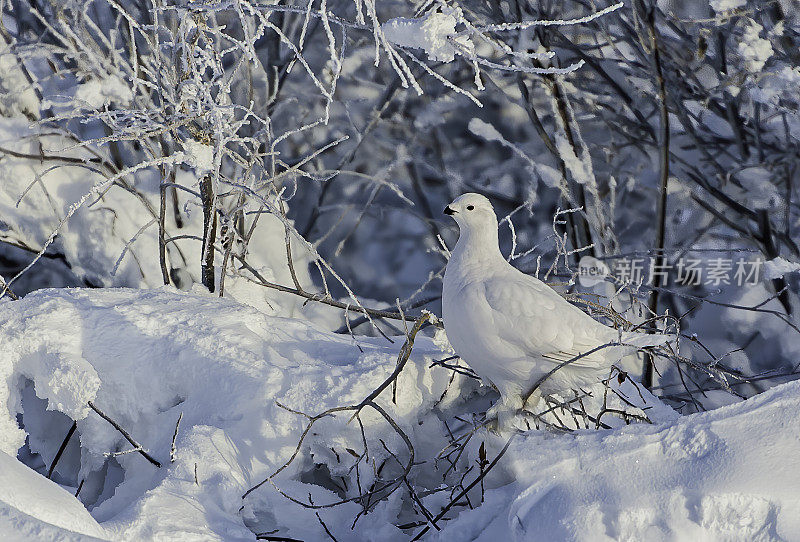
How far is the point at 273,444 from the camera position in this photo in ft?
6.02

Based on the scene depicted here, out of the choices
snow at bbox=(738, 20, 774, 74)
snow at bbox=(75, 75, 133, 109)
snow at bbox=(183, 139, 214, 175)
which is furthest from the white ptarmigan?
snow at bbox=(738, 20, 774, 74)

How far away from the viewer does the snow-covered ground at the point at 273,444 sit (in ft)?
4.58

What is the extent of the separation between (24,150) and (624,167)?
10.5 feet

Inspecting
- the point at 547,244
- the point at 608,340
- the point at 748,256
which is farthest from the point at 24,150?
the point at 748,256

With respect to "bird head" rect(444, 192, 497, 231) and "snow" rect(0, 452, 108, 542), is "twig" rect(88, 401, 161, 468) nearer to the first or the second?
"snow" rect(0, 452, 108, 542)

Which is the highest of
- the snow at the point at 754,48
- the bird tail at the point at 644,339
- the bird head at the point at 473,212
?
the snow at the point at 754,48

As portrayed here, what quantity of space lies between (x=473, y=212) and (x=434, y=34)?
0.68 m

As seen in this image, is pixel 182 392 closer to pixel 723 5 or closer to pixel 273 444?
pixel 273 444

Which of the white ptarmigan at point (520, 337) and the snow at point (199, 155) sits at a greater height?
the snow at point (199, 155)

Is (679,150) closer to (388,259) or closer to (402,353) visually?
(388,259)

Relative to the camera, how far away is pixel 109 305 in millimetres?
2141
